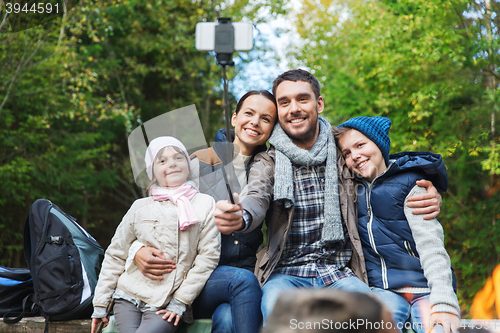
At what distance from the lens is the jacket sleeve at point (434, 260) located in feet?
7.54

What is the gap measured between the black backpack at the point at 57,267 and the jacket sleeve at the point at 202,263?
855 millimetres

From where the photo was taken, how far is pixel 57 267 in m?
2.92

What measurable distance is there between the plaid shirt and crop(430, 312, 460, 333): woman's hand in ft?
1.71

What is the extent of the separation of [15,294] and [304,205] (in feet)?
6.71

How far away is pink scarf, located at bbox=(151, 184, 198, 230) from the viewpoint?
2.56 metres

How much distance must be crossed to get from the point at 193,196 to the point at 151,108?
37.4 ft

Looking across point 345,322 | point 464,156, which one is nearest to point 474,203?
point 464,156

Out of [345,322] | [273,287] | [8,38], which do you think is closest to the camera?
[345,322]

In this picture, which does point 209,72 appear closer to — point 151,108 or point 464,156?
point 151,108

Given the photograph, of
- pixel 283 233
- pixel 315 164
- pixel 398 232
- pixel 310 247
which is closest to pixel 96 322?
pixel 283 233

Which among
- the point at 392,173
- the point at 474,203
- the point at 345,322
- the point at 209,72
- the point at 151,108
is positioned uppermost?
the point at 209,72

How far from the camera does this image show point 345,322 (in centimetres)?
92

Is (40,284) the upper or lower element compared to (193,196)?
lower

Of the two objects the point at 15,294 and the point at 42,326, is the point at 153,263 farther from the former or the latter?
the point at 15,294
